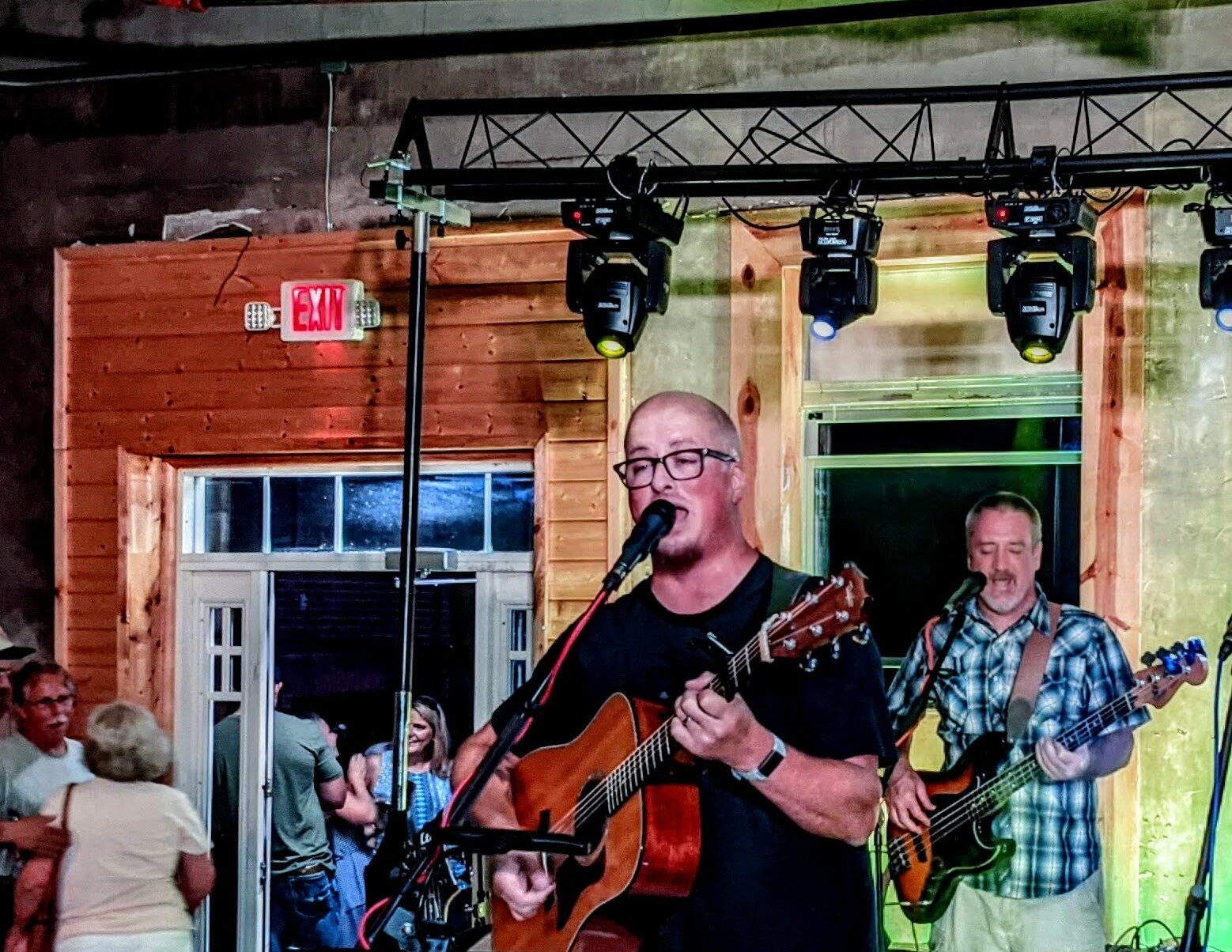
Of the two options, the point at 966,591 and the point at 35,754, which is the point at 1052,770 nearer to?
the point at 966,591

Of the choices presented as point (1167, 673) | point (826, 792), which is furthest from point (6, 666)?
point (826, 792)

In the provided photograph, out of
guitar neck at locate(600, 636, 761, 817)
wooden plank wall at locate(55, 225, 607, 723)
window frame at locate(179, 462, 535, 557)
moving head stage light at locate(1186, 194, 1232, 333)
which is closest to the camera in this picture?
guitar neck at locate(600, 636, 761, 817)

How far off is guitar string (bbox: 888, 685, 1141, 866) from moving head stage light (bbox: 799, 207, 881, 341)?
5.40 ft

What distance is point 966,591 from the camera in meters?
6.23

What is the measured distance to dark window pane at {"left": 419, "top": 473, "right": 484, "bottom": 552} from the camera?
7500mm

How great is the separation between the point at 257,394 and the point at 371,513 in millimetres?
748

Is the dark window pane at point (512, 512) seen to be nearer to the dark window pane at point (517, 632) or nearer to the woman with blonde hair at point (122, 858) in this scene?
the dark window pane at point (517, 632)

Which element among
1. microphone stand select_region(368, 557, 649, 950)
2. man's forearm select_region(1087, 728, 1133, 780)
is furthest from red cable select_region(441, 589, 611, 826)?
man's forearm select_region(1087, 728, 1133, 780)

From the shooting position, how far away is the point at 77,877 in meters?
4.88

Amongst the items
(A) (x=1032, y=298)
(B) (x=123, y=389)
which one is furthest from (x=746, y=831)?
(B) (x=123, y=389)

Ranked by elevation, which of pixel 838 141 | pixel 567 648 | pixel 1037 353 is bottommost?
pixel 567 648

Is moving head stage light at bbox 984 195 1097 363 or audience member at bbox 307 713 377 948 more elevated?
moving head stage light at bbox 984 195 1097 363

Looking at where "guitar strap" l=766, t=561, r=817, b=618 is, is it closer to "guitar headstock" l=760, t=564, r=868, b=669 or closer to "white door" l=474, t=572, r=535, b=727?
"guitar headstock" l=760, t=564, r=868, b=669

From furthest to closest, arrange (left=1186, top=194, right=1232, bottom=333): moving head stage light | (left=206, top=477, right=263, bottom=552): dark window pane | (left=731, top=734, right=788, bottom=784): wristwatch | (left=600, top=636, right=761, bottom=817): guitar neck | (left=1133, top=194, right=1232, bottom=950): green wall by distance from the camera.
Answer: (left=206, top=477, right=263, bottom=552): dark window pane → (left=1133, top=194, right=1232, bottom=950): green wall → (left=1186, top=194, right=1232, bottom=333): moving head stage light → (left=600, top=636, right=761, bottom=817): guitar neck → (left=731, top=734, right=788, bottom=784): wristwatch
